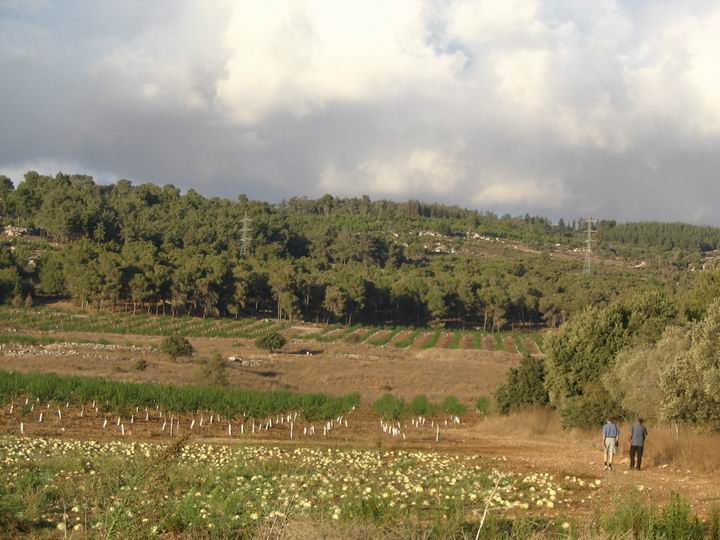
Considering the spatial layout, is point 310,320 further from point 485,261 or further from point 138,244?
point 485,261

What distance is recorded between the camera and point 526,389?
36.2m

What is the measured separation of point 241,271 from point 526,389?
262 feet

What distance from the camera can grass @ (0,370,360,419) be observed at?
35375mm

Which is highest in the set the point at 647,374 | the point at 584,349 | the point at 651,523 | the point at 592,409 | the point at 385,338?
the point at 584,349

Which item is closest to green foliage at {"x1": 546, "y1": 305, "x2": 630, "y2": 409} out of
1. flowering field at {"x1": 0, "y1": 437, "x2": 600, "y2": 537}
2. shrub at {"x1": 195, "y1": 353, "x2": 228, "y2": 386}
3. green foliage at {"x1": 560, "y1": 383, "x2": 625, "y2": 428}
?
green foliage at {"x1": 560, "y1": 383, "x2": 625, "y2": 428}

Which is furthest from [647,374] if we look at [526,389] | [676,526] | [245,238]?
[245,238]

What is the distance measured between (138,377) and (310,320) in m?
65.7

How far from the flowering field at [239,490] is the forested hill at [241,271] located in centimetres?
5747

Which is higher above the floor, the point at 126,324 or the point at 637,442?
the point at 637,442

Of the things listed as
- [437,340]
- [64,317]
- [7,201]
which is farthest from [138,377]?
[7,201]

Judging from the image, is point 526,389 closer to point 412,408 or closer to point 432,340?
point 412,408

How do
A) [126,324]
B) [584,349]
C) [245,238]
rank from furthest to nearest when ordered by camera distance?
[245,238] < [126,324] < [584,349]

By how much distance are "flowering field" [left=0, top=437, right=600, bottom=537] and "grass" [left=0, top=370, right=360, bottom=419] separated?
51.3 feet

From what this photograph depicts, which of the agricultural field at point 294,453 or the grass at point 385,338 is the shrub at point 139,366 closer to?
the agricultural field at point 294,453
